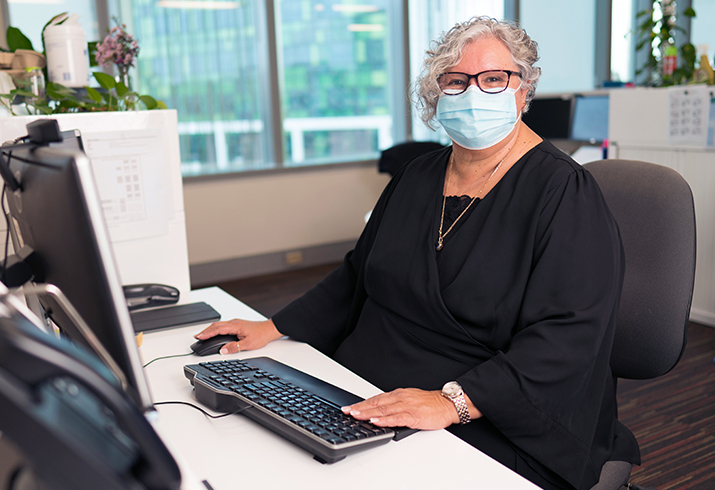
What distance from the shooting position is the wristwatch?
973 millimetres

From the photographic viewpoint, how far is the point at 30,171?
718mm

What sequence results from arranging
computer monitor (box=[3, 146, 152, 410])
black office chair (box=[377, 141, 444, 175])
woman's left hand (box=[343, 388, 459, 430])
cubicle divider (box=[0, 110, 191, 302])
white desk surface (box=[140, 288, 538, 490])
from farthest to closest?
black office chair (box=[377, 141, 444, 175]), cubicle divider (box=[0, 110, 191, 302]), woman's left hand (box=[343, 388, 459, 430]), white desk surface (box=[140, 288, 538, 490]), computer monitor (box=[3, 146, 152, 410])

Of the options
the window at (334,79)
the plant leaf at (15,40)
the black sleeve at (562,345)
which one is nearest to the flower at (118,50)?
the plant leaf at (15,40)

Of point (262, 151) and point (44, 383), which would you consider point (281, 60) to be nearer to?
point (262, 151)

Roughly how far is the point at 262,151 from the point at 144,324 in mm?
3388

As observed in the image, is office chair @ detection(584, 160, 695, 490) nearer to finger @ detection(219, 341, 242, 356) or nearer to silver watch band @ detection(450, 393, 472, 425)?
silver watch band @ detection(450, 393, 472, 425)

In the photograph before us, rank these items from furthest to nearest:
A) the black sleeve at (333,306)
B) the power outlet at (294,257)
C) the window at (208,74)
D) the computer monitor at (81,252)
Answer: the power outlet at (294,257) < the window at (208,74) < the black sleeve at (333,306) < the computer monitor at (81,252)

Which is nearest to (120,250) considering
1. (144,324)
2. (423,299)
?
(144,324)

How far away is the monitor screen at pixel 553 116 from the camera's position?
3729 mm

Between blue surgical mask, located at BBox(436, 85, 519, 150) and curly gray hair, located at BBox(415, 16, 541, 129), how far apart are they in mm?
64

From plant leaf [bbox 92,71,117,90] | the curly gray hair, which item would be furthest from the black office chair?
the curly gray hair

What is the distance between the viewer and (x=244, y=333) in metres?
1.30

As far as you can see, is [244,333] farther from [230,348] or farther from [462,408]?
[462,408]

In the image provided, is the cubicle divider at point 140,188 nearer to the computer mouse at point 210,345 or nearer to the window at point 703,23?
the computer mouse at point 210,345
